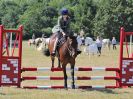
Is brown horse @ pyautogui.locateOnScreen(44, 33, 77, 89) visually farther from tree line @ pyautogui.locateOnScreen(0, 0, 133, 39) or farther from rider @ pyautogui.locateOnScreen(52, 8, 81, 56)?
tree line @ pyautogui.locateOnScreen(0, 0, 133, 39)

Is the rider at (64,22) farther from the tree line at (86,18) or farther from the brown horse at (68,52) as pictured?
the tree line at (86,18)

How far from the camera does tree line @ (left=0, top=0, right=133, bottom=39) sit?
108 meters

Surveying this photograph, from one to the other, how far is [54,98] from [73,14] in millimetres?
114379

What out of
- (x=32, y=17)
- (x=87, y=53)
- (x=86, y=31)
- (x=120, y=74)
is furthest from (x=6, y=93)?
(x=32, y=17)

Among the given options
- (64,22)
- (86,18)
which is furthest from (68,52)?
(86,18)

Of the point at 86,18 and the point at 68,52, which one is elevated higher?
the point at 86,18

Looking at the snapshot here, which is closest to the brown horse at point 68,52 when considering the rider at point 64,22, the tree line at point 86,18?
the rider at point 64,22

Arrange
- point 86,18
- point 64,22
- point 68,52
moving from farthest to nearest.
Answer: point 86,18, point 64,22, point 68,52

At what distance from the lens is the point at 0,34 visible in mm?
17031

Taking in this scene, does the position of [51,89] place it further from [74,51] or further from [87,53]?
[87,53]

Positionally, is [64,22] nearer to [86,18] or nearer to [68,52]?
[68,52]

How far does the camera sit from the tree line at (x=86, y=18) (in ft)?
354

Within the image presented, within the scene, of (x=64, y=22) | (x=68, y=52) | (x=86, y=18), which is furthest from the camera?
(x=86, y=18)

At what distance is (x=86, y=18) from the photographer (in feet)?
385
